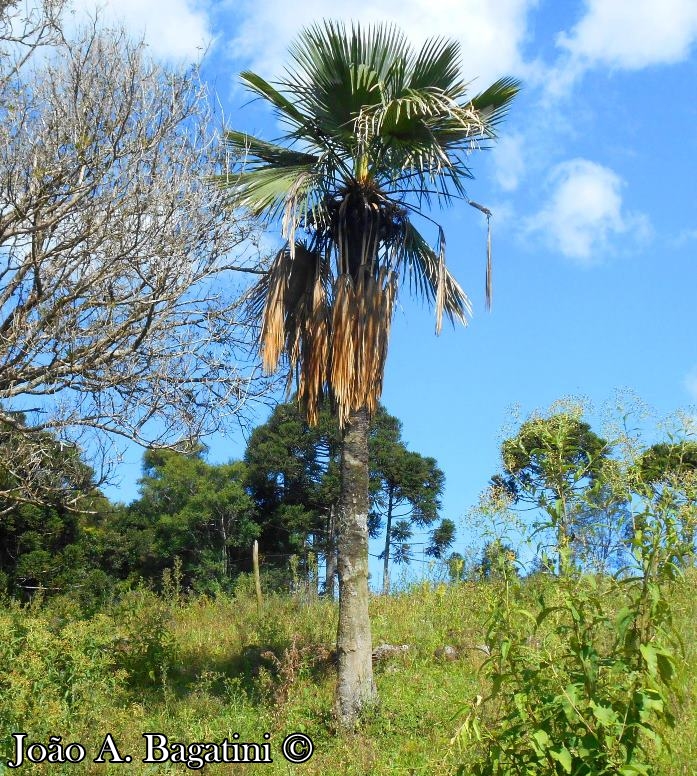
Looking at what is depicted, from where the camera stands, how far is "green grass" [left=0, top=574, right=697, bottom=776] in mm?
7547

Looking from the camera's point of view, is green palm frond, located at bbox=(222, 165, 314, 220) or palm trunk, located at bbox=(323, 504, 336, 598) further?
palm trunk, located at bbox=(323, 504, 336, 598)

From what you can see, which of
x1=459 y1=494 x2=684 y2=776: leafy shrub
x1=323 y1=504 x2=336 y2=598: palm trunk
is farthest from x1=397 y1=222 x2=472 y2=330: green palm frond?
x1=323 y1=504 x2=336 y2=598: palm trunk

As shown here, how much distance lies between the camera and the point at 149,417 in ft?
34.2

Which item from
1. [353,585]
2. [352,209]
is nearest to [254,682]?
[353,585]

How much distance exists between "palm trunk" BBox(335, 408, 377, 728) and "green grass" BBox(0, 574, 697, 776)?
0.30 meters

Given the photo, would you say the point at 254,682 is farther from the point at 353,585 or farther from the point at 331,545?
the point at 331,545

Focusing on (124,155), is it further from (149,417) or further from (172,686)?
(172,686)

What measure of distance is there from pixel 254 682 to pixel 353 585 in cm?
187

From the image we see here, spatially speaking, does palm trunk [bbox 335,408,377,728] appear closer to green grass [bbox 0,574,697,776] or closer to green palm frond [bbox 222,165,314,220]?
green grass [bbox 0,574,697,776]

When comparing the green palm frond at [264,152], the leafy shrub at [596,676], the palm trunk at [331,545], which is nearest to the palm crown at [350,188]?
the green palm frond at [264,152]

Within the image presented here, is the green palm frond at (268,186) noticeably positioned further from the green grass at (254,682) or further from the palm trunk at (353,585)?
the green grass at (254,682)

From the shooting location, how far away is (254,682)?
10.2 m

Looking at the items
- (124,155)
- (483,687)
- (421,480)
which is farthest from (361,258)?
(421,480)

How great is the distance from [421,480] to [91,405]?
17.7m
